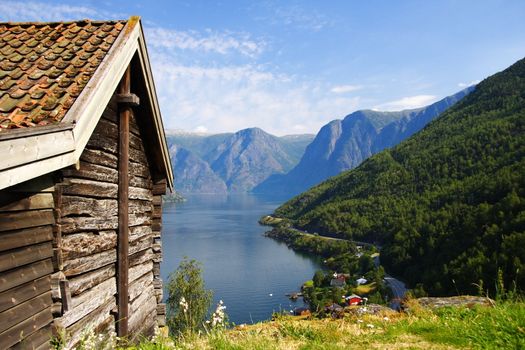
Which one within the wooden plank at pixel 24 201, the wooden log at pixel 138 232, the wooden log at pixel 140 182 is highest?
the wooden log at pixel 140 182

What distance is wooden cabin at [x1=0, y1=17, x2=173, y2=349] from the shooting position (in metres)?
4.91

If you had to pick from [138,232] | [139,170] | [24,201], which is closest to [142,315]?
[138,232]

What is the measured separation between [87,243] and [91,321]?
1407 mm

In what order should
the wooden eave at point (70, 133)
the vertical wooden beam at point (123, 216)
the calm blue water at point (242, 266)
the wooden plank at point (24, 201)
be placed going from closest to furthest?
the wooden eave at point (70, 133) → the wooden plank at point (24, 201) → the vertical wooden beam at point (123, 216) → the calm blue water at point (242, 266)

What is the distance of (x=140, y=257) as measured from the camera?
9852mm

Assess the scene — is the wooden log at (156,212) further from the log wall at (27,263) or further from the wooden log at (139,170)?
the log wall at (27,263)

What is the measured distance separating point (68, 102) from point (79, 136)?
1.76 feet

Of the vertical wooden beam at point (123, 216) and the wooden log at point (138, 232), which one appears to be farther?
the wooden log at point (138, 232)

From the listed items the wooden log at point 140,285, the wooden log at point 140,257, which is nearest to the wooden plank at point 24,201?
the wooden log at point 140,257

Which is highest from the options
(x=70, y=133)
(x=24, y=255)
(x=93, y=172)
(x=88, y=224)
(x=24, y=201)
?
(x=70, y=133)

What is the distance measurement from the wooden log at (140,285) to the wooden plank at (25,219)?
380cm

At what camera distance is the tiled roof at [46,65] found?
5.16m

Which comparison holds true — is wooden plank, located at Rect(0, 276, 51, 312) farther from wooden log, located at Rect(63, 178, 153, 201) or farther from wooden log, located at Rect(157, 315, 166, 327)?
wooden log, located at Rect(157, 315, 166, 327)

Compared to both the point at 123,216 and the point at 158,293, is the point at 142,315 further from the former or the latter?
the point at 123,216
